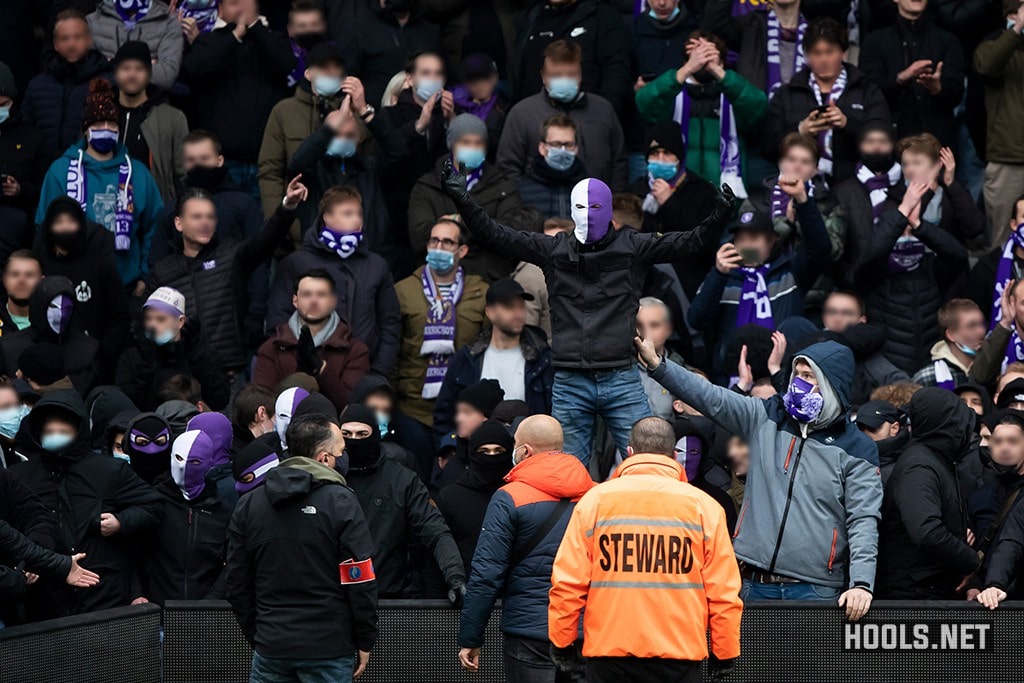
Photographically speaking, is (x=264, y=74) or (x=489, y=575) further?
(x=264, y=74)

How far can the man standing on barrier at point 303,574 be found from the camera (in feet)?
27.5

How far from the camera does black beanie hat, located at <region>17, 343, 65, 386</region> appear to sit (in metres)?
11.6

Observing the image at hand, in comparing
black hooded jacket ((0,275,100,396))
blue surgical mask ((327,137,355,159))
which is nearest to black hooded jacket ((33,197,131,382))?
black hooded jacket ((0,275,100,396))

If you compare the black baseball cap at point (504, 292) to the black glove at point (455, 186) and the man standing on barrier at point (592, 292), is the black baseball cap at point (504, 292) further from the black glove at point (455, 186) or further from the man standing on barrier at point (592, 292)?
the black glove at point (455, 186)

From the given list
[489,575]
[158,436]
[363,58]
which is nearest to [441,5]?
[363,58]

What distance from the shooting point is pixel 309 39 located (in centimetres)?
Answer: 1498

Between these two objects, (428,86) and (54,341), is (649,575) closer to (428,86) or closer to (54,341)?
(54,341)

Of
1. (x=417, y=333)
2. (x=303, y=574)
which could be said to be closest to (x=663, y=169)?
(x=417, y=333)

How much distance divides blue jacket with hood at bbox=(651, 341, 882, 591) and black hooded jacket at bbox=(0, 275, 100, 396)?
4.67m

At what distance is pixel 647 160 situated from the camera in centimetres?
1348

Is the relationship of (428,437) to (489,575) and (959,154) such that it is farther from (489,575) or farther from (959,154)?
(959,154)

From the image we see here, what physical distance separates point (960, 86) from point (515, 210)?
422cm

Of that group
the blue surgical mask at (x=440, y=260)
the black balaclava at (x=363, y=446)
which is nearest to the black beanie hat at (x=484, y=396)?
the black balaclava at (x=363, y=446)

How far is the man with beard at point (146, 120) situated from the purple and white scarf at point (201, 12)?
100 cm
